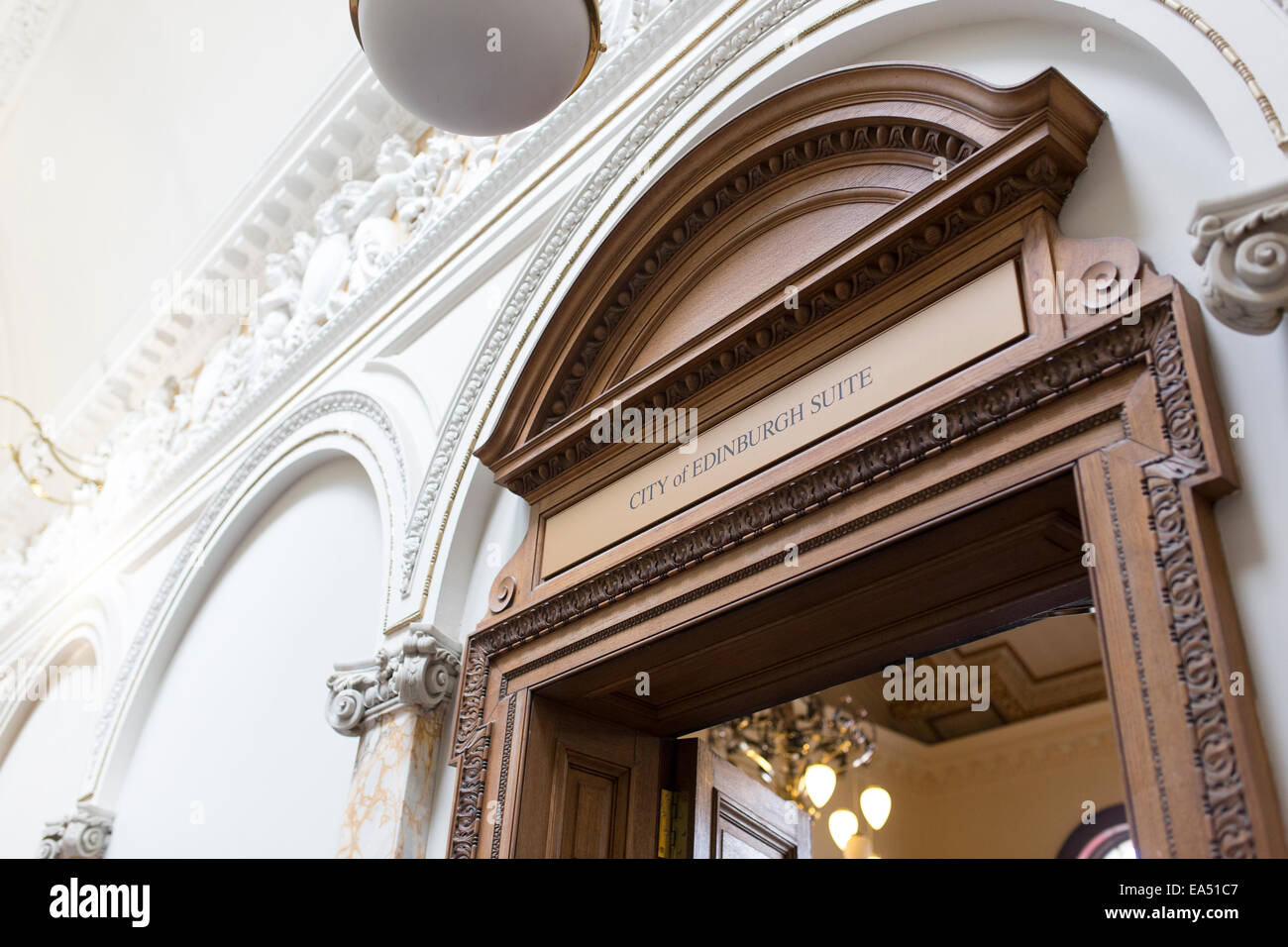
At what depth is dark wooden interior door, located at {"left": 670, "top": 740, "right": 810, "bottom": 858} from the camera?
11.2 feet

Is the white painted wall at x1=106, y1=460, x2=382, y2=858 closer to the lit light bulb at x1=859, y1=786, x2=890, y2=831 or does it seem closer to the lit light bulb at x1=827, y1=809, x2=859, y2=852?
the lit light bulb at x1=827, y1=809, x2=859, y2=852

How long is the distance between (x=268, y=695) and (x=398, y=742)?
1534 mm

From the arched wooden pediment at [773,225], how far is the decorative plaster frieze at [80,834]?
337 cm

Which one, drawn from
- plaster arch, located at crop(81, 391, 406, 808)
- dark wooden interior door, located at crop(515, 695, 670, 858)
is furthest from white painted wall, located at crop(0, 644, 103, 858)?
dark wooden interior door, located at crop(515, 695, 670, 858)

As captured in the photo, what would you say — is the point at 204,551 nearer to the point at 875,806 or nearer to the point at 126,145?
the point at 875,806

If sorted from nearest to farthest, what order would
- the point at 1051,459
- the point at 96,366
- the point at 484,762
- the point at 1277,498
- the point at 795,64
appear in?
the point at 1277,498 → the point at 1051,459 → the point at 484,762 → the point at 795,64 → the point at 96,366

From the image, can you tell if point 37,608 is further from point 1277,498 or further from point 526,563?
point 1277,498

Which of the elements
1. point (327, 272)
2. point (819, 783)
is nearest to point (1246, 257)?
point (327, 272)

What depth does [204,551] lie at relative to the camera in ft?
19.6

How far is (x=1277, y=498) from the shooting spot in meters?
1.87

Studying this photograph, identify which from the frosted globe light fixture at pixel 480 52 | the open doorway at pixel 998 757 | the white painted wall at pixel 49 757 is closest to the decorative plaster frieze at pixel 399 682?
the frosted globe light fixture at pixel 480 52

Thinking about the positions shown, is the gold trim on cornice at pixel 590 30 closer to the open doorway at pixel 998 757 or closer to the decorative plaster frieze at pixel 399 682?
the decorative plaster frieze at pixel 399 682

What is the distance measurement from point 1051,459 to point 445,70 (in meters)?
1.69

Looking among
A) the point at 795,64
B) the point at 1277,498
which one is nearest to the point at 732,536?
the point at 1277,498
